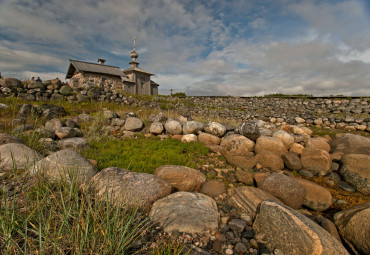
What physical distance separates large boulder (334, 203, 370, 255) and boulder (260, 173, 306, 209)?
774mm

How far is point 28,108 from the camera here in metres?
7.46

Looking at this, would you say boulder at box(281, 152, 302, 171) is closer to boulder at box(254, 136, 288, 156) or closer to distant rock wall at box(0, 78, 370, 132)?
boulder at box(254, 136, 288, 156)

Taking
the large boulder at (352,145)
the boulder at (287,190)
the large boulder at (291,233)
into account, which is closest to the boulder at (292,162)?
the boulder at (287,190)

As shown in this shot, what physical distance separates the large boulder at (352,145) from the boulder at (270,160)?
8.86ft

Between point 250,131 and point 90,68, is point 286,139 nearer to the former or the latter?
point 250,131

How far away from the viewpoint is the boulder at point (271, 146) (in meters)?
5.87

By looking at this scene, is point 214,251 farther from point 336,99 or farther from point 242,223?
point 336,99

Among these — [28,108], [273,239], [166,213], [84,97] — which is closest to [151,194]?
[166,213]

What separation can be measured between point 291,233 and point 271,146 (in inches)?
158

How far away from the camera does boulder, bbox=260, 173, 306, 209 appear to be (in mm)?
3490

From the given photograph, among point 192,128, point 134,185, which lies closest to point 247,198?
point 134,185

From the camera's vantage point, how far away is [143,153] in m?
5.21

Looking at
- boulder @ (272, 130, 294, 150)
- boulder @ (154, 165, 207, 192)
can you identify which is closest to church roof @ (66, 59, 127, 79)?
boulder @ (154, 165, 207, 192)

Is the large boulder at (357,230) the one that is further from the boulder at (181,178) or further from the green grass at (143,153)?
the green grass at (143,153)
